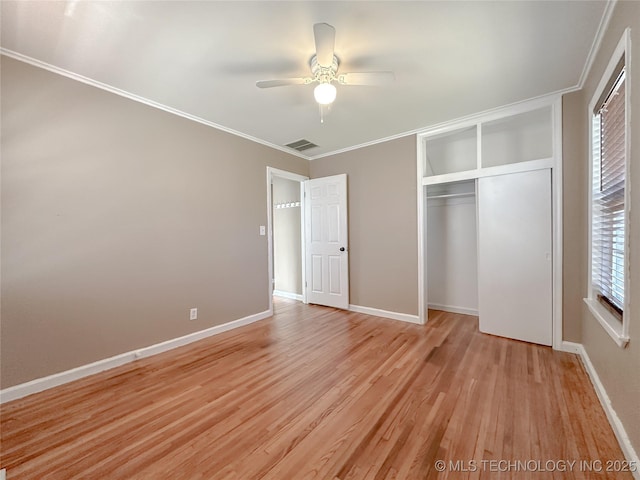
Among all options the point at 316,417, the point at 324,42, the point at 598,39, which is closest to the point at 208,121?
the point at 324,42

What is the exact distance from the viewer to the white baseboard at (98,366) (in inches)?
76.2

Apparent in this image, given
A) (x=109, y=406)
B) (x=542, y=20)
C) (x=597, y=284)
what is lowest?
(x=109, y=406)

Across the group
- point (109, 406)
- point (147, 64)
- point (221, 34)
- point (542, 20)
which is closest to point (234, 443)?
point (109, 406)

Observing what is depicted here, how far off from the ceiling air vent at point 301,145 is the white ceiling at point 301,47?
3.36 feet

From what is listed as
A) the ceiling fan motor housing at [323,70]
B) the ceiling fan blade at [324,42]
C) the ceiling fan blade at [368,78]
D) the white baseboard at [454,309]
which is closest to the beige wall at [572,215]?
the white baseboard at [454,309]

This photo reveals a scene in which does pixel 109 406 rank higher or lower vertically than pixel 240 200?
lower

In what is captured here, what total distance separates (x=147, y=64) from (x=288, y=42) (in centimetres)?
121

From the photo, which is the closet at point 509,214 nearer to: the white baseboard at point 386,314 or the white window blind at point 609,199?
the white baseboard at point 386,314

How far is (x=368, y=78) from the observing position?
6.64ft

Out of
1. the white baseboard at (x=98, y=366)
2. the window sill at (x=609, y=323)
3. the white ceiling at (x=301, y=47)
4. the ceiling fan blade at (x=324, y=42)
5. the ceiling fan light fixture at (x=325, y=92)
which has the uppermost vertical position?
the white ceiling at (x=301, y=47)

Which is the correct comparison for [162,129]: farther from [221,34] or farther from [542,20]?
[542,20]

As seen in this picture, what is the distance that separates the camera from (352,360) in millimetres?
2475

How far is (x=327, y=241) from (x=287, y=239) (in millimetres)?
1210

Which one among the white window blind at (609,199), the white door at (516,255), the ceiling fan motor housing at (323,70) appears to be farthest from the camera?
the white door at (516,255)
